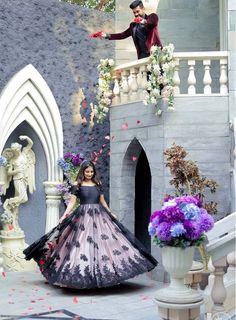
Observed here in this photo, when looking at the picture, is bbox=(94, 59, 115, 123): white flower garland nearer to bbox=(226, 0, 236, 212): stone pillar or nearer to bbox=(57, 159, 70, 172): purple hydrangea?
bbox=(57, 159, 70, 172): purple hydrangea

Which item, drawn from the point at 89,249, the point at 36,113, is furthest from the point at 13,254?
the point at 36,113

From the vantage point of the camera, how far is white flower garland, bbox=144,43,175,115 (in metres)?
7.39

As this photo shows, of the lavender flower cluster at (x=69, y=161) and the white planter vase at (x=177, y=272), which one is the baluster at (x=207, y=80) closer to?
the lavender flower cluster at (x=69, y=161)

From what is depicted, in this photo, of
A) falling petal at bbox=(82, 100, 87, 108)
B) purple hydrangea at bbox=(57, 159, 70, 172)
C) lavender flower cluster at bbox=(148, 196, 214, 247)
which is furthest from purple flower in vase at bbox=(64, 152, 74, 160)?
lavender flower cluster at bbox=(148, 196, 214, 247)

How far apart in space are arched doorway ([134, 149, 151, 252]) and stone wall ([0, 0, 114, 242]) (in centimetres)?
57

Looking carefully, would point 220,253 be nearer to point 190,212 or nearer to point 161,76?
point 190,212

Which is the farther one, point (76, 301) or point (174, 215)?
point (76, 301)

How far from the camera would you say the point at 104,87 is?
8.70 m

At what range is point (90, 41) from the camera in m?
9.59

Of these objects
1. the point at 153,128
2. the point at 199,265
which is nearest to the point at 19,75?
the point at 153,128

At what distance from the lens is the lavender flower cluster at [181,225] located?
14.3 ft

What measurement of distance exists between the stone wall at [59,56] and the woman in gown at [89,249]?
202cm

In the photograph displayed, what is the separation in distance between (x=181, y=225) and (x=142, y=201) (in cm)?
495

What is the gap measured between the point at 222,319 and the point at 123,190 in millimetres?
4396
